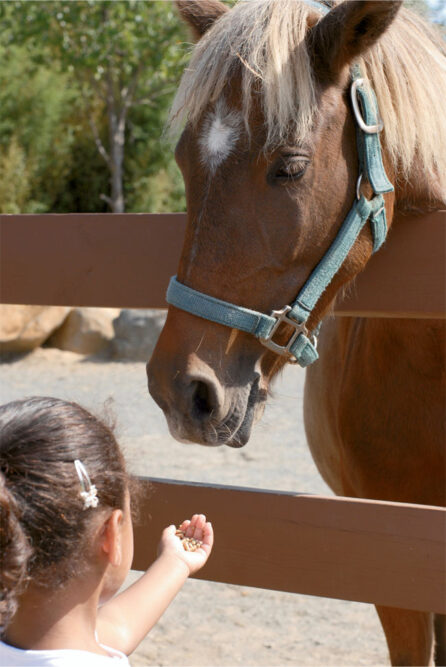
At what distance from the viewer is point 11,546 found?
1.04 m

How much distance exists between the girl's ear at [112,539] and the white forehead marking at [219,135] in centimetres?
83

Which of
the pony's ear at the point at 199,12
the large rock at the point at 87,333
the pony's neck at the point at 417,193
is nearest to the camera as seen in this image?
the pony's neck at the point at 417,193

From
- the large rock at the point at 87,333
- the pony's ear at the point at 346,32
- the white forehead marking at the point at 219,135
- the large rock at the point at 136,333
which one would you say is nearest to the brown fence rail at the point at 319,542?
the white forehead marking at the point at 219,135

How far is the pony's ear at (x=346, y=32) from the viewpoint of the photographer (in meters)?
1.54

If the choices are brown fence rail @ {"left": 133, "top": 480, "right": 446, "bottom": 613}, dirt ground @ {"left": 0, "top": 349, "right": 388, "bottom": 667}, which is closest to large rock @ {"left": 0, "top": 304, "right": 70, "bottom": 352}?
dirt ground @ {"left": 0, "top": 349, "right": 388, "bottom": 667}

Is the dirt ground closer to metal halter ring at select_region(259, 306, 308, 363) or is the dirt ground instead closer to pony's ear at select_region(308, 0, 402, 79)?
metal halter ring at select_region(259, 306, 308, 363)

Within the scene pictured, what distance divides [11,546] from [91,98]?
19.2 m

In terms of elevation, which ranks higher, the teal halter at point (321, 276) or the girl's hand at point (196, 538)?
the teal halter at point (321, 276)

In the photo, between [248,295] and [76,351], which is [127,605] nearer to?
[248,295]

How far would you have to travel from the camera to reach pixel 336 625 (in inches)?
126

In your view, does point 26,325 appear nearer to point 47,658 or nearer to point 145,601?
point 145,601

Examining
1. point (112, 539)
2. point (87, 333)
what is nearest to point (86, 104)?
point (87, 333)

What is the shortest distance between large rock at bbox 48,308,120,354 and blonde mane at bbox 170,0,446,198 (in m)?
8.45

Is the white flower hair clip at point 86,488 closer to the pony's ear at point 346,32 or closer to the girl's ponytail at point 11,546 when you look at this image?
the girl's ponytail at point 11,546
